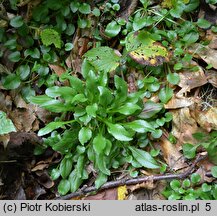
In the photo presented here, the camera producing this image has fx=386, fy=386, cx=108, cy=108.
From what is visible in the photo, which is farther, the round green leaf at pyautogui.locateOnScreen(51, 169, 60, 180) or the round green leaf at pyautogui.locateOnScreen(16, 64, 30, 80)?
the round green leaf at pyautogui.locateOnScreen(16, 64, 30, 80)

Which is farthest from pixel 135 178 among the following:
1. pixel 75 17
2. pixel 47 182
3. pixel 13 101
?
pixel 75 17

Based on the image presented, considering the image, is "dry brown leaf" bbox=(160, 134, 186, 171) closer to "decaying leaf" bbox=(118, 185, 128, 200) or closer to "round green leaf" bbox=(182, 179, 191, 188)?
"round green leaf" bbox=(182, 179, 191, 188)

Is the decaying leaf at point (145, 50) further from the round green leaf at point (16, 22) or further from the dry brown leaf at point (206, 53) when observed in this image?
the round green leaf at point (16, 22)

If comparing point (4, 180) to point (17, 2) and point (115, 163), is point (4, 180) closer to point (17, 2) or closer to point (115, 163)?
point (115, 163)

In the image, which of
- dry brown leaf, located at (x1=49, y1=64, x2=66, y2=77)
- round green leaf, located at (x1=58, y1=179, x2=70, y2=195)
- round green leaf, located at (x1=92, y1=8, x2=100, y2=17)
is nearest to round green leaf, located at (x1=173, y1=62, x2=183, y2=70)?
round green leaf, located at (x1=92, y1=8, x2=100, y2=17)

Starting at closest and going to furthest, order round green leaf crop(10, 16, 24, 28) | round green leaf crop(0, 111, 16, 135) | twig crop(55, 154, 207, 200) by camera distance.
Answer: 1. round green leaf crop(0, 111, 16, 135)
2. twig crop(55, 154, 207, 200)
3. round green leaf crop(10, 16, 24, 28)

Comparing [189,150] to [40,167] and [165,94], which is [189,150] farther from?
[40,167]

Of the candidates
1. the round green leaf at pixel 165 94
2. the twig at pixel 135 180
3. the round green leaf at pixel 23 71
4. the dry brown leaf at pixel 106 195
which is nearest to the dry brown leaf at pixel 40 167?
the twig at pixel 135 180
